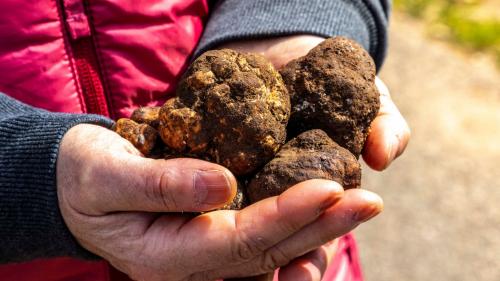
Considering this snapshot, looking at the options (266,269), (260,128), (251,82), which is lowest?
(266,269)

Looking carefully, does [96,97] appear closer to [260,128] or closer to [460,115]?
[260,128]

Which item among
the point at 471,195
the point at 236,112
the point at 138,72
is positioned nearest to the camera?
the point at 236,112

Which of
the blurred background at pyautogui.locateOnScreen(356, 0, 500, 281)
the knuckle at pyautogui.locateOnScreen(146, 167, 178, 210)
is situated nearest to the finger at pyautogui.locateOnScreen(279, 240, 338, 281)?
the knuckle at pyautogui.locateOnScreen(146, 167, 178, 210)

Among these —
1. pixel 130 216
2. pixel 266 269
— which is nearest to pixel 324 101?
pixel 266 269

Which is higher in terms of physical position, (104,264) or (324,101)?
(324,101)

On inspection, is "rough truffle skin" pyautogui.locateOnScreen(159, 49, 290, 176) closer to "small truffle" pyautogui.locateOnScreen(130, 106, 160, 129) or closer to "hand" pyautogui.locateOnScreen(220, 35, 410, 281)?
"small truffle" pyautogui.locateOnScreen(130, 106, 160, 129)

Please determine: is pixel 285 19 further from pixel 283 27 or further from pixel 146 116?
pixel 146 116
